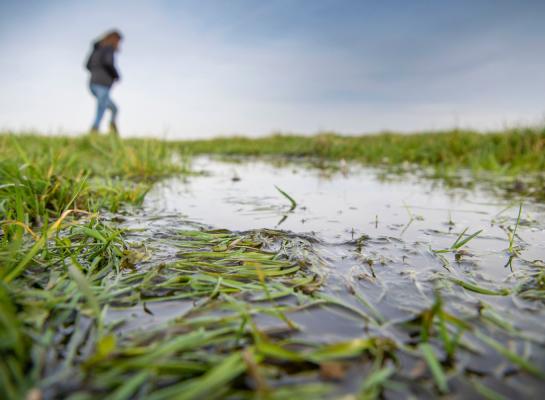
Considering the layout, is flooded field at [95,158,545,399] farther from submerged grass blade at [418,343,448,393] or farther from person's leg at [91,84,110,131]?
person's leg at [91,84,110,131]

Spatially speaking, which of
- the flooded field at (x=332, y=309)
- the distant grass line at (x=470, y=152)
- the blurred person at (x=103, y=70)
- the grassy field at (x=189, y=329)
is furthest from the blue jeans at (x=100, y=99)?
the grassy field at (x=189, y=329)

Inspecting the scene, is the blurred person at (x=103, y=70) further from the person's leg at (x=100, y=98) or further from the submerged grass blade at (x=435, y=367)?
the submerged grass blade at (x=435, y=367)

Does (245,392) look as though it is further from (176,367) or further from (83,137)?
(83,137)

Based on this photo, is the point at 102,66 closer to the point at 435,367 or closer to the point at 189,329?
the point at 189,329

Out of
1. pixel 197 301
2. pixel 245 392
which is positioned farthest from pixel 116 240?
pixel 245 392

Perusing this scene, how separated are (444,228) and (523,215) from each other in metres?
0.89

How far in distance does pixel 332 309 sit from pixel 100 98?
11.3 meters

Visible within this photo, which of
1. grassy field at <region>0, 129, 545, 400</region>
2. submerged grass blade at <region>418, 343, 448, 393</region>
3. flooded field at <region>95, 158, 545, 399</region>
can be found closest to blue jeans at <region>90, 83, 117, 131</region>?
flooded field at <region>95, 158, 545, 399</region>

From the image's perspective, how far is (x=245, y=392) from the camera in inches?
30.0

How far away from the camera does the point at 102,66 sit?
1054cm

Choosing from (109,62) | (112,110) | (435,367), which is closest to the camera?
(435,367)

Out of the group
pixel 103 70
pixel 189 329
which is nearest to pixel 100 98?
pixel 103 70

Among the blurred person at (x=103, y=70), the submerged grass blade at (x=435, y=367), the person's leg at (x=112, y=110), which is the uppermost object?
the blurred person at (x=103, y=70)

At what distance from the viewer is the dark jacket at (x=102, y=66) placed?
10447 mm
